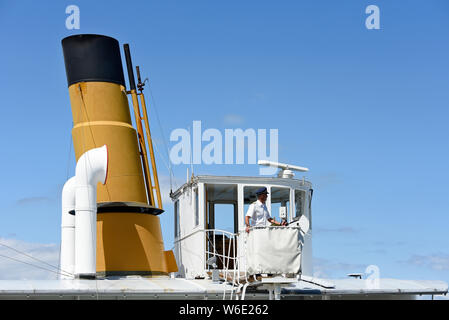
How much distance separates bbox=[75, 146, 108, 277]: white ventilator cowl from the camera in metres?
17.2

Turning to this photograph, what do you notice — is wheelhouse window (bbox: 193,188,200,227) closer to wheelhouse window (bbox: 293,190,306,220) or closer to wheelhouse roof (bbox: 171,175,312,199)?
wheelhouse roof (bbox: 171,175,312,199)

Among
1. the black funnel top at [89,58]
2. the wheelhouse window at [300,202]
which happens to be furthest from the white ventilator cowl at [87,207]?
the wheelhouse window at [300,202]

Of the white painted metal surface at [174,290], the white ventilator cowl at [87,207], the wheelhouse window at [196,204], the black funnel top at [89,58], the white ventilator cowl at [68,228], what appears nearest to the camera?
the white painted metal surface at [174,290]

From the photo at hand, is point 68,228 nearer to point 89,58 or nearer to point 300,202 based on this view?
point 89,58

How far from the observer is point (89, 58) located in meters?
20.1

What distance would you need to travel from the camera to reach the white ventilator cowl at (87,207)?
56.4 feet

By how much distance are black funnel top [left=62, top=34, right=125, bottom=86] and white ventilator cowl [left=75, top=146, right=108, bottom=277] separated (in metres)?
3.02

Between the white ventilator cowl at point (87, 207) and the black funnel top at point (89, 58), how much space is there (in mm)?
3017

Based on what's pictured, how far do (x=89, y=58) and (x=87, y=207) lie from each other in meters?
4.94

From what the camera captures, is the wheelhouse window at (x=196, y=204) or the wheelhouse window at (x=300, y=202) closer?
the wheelhouse window at (x=196, y=204)

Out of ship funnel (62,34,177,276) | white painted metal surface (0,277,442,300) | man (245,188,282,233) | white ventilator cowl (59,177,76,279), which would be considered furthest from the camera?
ship funnel (62,34,177,276)

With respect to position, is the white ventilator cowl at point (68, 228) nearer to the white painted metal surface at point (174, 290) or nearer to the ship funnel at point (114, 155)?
the ship funnel at point (114, 155)

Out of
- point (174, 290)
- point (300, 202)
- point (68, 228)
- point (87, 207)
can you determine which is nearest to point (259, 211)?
point (174, 290)

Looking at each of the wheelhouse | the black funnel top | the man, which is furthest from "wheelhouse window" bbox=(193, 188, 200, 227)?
the man
